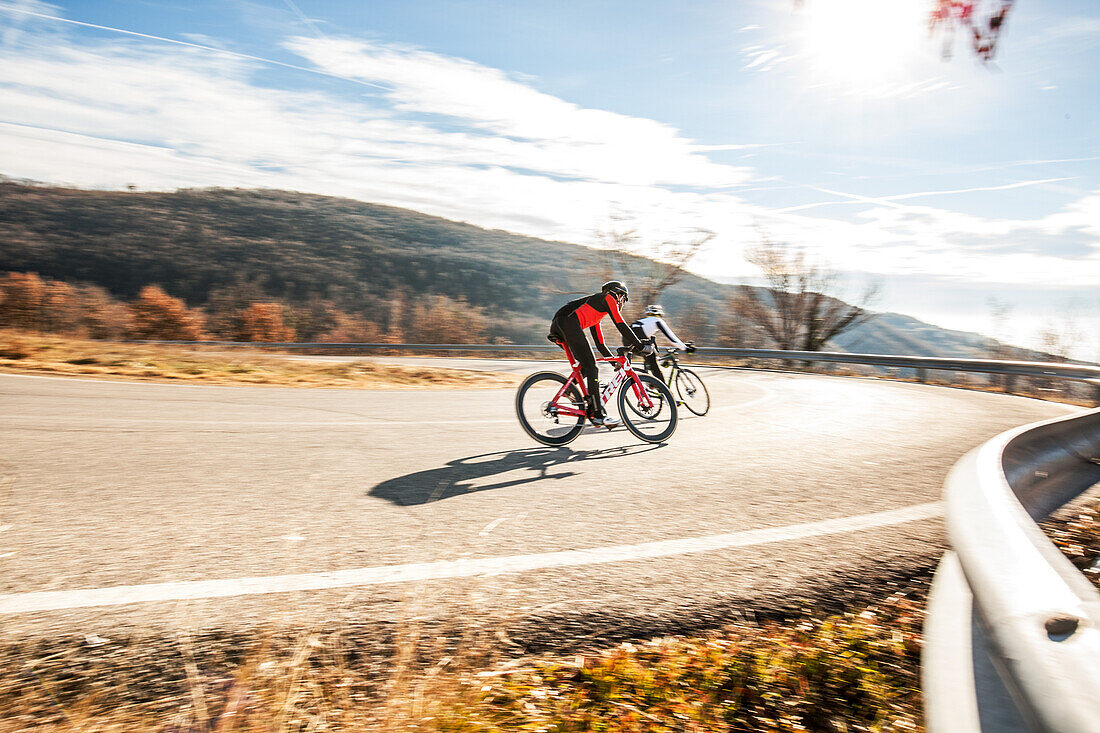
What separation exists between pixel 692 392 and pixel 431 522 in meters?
7.65

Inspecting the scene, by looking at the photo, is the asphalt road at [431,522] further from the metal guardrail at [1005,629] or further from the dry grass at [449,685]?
the metal guardrail at [1005,629]

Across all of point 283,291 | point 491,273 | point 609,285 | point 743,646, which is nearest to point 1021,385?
point 609,285

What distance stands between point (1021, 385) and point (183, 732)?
71.2ft

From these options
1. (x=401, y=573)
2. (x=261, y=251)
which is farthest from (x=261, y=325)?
(x=261, y=251)

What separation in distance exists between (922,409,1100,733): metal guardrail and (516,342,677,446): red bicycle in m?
5.22

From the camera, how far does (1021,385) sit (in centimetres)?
1864

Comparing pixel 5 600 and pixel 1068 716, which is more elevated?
pixel 1068 716

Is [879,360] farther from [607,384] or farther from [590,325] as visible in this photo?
[590,325]

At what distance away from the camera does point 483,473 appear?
5.65 meters

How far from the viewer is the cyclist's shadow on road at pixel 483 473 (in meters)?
4.81

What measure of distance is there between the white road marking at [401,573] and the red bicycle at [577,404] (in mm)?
3493

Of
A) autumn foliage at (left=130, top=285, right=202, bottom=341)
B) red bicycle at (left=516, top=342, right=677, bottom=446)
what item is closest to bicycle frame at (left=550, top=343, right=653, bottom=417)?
red bicycle at (left=516, top=342, right=677, bottom=446)

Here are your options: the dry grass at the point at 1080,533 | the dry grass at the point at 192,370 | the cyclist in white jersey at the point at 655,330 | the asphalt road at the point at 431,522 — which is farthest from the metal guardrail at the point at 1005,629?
the dry grass at the point at 192,370

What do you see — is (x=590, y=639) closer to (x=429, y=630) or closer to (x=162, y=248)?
(x=429, y=630)
